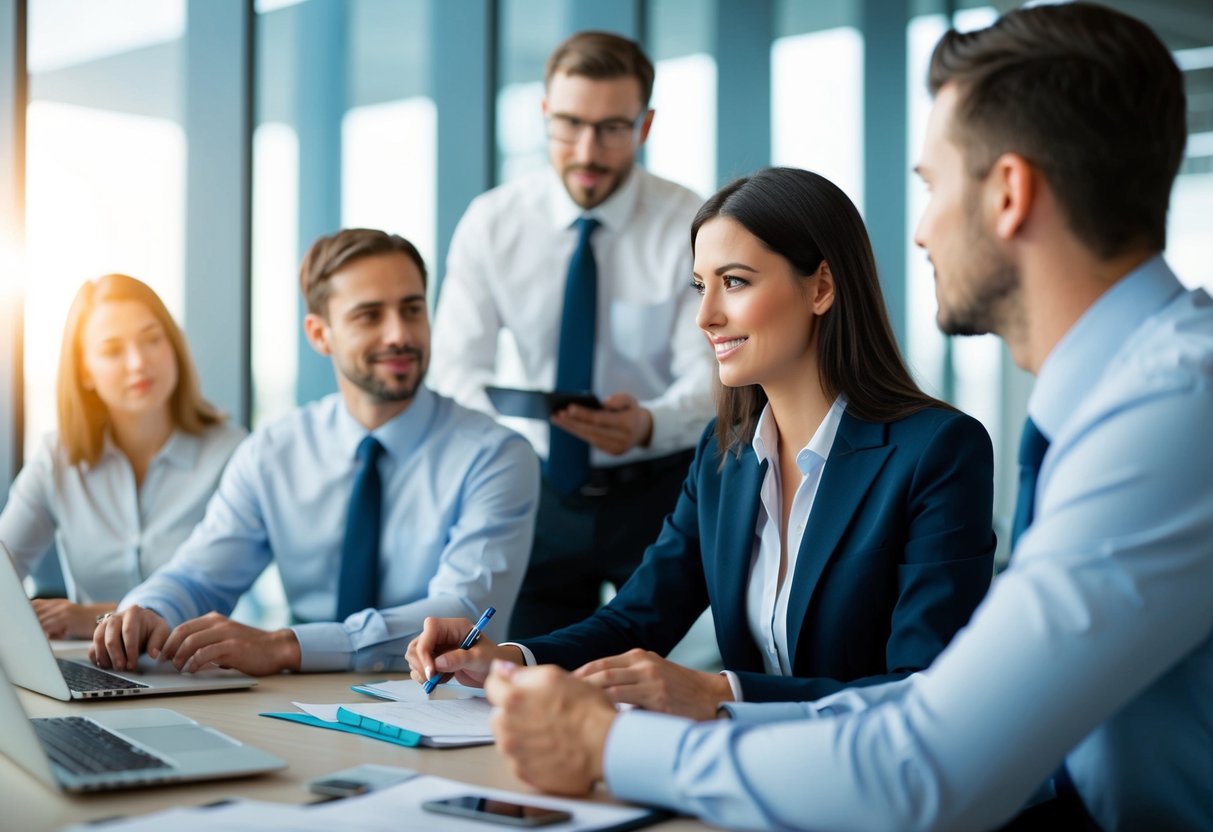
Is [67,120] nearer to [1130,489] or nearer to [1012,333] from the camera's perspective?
[1012,333]

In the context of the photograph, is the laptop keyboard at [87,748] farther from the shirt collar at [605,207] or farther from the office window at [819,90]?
the office window at [819,90]

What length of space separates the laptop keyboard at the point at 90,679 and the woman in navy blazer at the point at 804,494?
46 cm

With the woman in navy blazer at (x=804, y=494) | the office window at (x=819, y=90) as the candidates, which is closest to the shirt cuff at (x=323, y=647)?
the woman in navy blazer at (x=804, y=494)

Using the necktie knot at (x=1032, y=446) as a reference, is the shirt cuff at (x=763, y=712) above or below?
below

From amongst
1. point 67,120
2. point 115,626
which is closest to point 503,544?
point 115,626

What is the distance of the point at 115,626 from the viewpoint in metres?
2.12

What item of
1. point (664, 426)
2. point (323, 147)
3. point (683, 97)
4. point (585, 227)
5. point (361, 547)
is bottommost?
point (361, 547)

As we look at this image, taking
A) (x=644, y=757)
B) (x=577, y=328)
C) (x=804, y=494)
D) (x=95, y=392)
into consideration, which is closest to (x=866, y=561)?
(x=804, y=494)

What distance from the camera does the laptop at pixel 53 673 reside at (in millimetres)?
1749

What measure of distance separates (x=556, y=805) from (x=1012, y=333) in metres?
0.67

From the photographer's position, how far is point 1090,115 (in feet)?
3.97

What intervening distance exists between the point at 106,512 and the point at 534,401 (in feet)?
4.17

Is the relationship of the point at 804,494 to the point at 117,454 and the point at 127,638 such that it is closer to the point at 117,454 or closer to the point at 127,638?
the point at 127,638

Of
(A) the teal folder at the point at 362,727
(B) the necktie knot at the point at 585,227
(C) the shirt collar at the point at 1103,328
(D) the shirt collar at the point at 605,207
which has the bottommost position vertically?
(A) the teal folder at the point at 362,727
